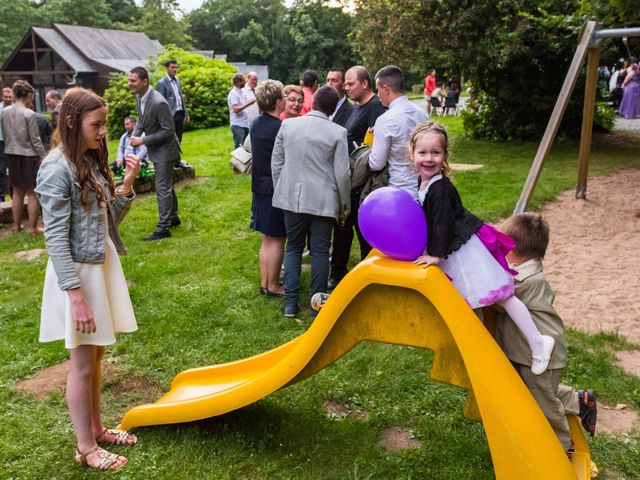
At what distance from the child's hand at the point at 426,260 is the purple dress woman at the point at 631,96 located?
15.9 meters

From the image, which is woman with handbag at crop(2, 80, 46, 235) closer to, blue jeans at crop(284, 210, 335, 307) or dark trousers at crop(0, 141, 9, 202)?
dark trousers at crop(0, 141, 9, 202)

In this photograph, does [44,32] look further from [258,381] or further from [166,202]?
[258,381]

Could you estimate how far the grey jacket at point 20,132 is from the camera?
7.87 metres

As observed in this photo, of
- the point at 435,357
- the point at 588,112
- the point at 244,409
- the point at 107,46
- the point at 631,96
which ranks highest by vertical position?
the point at 107,46

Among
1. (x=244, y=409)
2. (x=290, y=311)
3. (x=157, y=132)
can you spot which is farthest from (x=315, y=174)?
(x=157, y=132)

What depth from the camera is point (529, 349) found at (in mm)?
2824

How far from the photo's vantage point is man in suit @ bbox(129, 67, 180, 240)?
7.19 metres

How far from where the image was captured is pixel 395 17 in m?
13.3

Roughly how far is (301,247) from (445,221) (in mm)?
2637

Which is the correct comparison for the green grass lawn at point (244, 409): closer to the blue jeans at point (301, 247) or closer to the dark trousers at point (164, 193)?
the blue jeans at point (301, 247)

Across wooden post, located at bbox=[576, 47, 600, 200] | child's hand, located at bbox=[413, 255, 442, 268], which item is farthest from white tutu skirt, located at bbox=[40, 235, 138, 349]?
wooden post, located at bbox=[576, 47, 600, 200]

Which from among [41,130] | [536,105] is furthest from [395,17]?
[41,130]

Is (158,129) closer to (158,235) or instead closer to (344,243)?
(158,235)

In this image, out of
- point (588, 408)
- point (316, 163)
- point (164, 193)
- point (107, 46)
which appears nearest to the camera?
point (588, 408)
